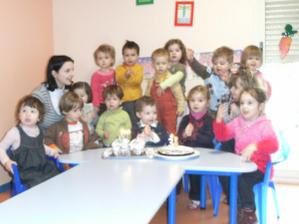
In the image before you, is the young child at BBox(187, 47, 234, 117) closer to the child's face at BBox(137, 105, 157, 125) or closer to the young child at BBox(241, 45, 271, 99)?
the young child at BBox(241, 45, 271, 99)

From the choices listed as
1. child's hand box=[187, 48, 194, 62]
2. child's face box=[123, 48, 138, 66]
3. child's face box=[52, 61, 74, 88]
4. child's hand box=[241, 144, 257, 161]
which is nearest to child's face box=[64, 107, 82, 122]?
child's face box=[52, 61, 74, 88]

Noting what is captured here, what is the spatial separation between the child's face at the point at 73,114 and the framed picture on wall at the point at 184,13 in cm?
156

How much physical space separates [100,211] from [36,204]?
0.26 m

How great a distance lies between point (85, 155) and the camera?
8.63 ft

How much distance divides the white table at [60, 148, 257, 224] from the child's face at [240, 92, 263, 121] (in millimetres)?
306

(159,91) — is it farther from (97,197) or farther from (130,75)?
(97,197)

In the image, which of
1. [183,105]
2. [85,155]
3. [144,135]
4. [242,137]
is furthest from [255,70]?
[85,155]

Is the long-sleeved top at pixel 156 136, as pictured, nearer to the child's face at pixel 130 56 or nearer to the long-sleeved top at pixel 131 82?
the long-sleeved top at pixel 131 82

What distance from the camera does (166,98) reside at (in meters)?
3.71

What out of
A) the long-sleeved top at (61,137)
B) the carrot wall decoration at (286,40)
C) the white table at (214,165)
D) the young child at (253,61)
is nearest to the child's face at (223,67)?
the young child at (253,61)

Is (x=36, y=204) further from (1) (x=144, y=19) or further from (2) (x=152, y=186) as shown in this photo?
(1) (x=144, y=19)

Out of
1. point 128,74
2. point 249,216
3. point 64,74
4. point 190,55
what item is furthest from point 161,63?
point 249,216

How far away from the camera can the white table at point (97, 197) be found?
1440 mm

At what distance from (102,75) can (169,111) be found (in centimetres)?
77
